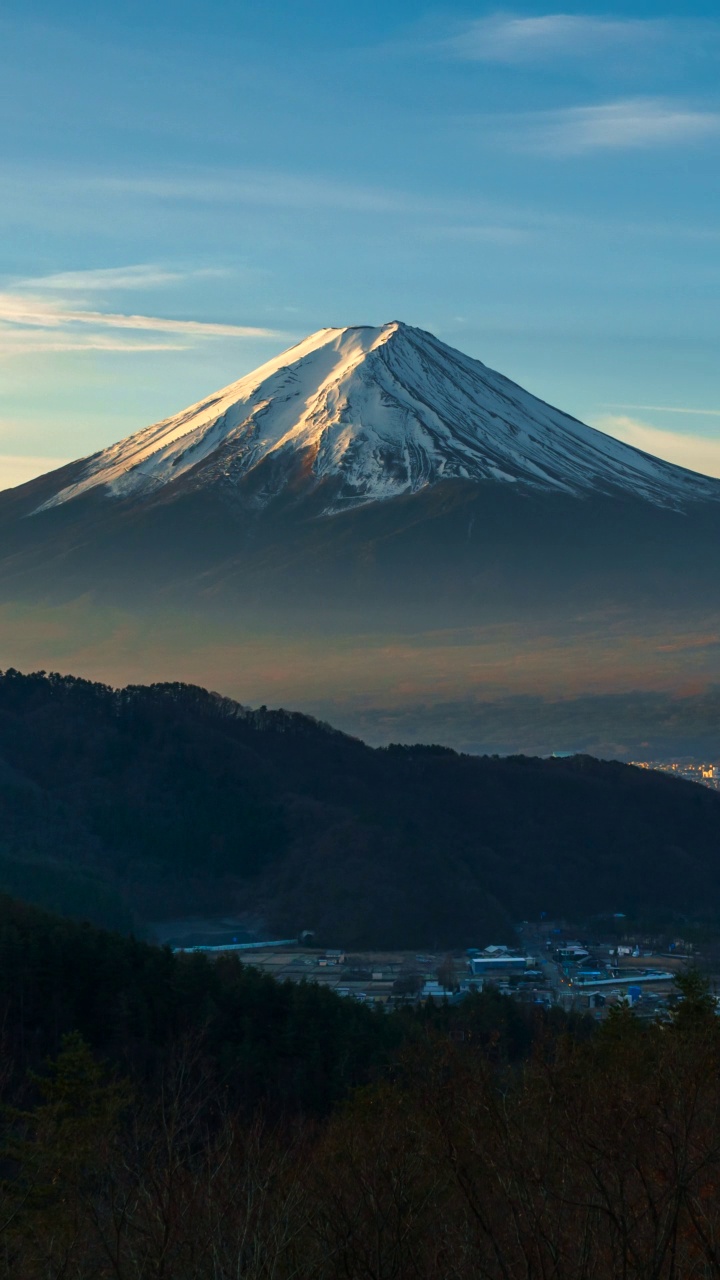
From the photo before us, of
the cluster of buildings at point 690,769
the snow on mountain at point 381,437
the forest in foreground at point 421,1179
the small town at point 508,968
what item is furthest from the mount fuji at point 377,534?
the forest in foreground at point 421,1179

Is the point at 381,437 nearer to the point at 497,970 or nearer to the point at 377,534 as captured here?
the point at 377,534

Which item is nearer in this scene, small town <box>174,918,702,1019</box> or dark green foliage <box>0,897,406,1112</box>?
dark green foliage <box>0,897,406,1112</box>

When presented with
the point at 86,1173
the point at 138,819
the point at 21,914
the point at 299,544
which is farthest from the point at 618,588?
the point at 86,1173

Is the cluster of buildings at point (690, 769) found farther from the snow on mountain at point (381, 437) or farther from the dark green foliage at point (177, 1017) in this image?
the dark green foliage at point (177, 1017)

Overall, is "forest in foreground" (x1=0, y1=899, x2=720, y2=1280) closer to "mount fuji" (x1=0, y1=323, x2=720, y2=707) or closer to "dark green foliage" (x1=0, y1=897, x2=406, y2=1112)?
"dark green foliage" (x1=0, y1=897, x2=406, y2=1112)

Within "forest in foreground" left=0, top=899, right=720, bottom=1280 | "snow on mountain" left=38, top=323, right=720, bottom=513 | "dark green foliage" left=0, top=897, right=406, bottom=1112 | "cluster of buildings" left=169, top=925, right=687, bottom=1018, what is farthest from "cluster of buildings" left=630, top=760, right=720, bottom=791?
"forest in foreground" left=0, top=899, right=720, bottom=1280

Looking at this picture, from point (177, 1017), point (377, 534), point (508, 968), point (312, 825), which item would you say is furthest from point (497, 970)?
point (377, 534)
